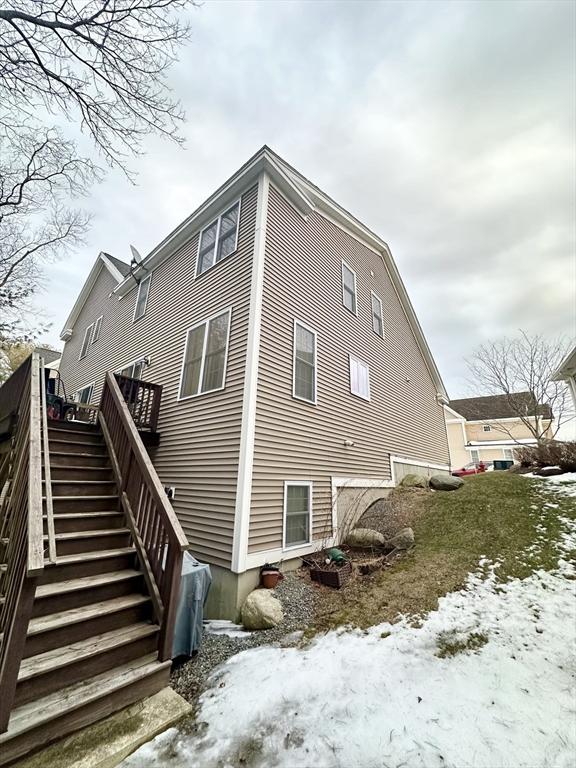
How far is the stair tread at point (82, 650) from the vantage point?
94.3 inches

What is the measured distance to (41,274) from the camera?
47.4 ft

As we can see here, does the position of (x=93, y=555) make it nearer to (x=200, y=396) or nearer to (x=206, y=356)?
(x=200, y=396)

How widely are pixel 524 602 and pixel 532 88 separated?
11.0 m

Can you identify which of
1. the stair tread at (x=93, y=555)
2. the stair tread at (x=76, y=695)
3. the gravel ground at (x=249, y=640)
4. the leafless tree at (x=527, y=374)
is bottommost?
the gravel ground at (x=249, y=640)

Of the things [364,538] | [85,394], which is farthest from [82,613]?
[85,394]

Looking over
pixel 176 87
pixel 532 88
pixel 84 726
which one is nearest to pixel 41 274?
pixel 176 87

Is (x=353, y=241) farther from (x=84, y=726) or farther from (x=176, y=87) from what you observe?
(x=84, y=726)

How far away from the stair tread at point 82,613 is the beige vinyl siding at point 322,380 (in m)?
2.06

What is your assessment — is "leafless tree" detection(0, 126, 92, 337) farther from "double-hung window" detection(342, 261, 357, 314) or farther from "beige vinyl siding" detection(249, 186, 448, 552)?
"double-hung window" detection(342, 261, 357, 314)

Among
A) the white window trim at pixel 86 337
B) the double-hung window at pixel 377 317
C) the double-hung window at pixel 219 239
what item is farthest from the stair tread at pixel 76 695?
the white window trim at pixel 86 337

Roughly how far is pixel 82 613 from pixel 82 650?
31cm

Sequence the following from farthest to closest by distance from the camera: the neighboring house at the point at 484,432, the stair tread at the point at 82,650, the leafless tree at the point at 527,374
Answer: the neighboring house at the point at 484,432, the leafless tree at the point at 527,374, the stair tread at the point at 82,650

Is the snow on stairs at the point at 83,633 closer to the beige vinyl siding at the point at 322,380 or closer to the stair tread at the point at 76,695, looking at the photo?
the stair tread at the point at 76,695

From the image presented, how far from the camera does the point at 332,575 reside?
507cm
